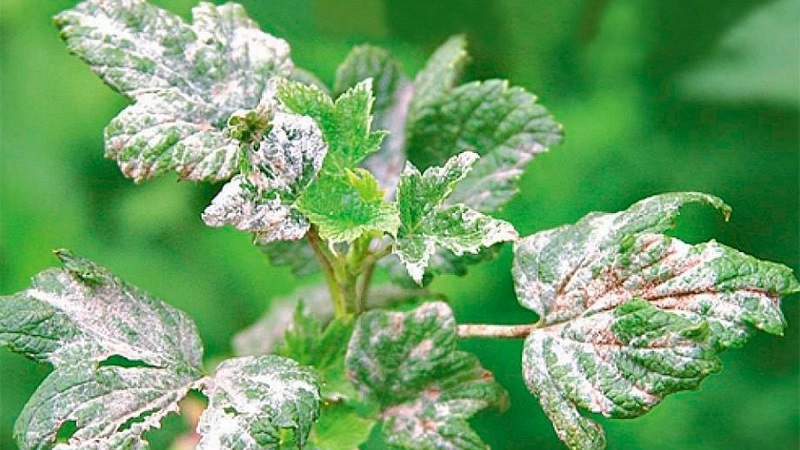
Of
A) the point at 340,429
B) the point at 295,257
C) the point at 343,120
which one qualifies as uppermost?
the point at 343,120

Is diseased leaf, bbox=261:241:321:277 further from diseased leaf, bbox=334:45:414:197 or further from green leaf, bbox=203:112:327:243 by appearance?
green leaf, bbox=203:112:327:243

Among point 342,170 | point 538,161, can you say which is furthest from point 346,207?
point 538,161

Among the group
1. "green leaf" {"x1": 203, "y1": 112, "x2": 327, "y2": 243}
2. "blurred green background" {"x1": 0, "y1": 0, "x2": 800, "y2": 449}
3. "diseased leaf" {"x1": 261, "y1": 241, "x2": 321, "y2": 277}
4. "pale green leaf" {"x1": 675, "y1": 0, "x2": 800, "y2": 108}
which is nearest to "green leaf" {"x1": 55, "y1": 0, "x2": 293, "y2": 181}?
"green leaf" {"x1": 203, "y1": 112, "x2": 327, "y2": 243}

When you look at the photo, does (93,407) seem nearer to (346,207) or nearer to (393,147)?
(346,207)

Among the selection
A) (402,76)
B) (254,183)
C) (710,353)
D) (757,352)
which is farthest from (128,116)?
(757,352)

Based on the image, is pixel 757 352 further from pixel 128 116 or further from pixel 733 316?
pixel 128 116
